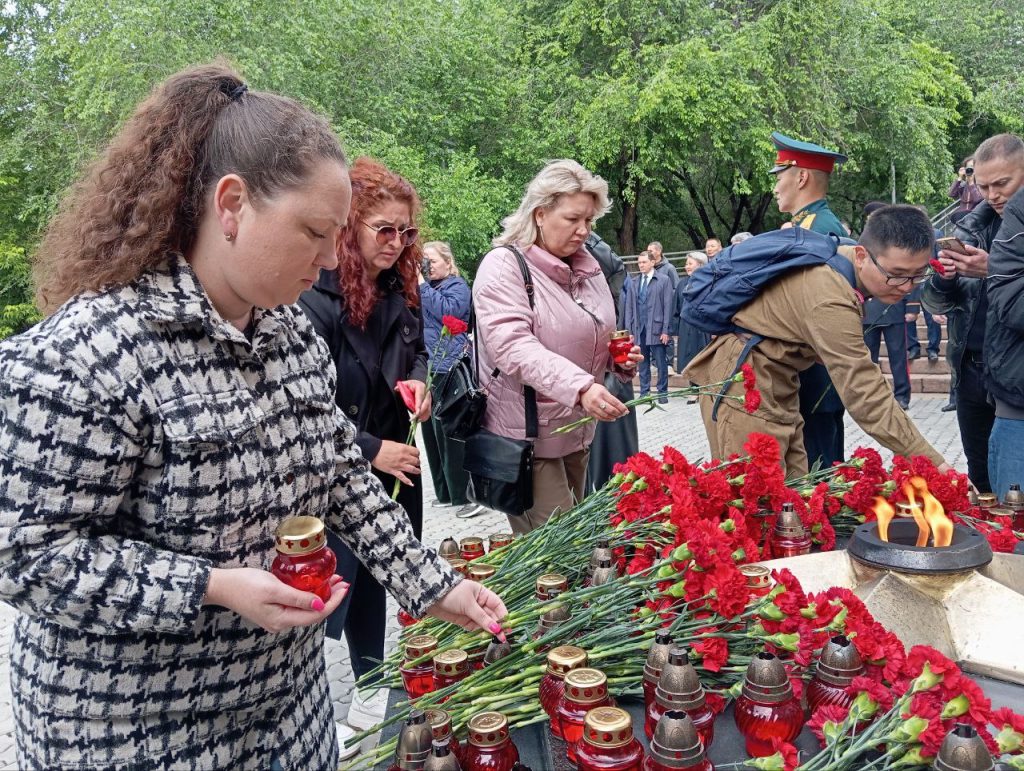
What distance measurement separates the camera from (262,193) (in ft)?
4.16

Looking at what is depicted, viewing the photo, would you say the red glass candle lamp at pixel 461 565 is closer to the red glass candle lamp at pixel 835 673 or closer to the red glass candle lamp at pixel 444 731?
the red glass candle lamp at pixel 444 731

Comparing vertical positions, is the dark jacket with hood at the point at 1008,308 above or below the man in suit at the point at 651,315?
above

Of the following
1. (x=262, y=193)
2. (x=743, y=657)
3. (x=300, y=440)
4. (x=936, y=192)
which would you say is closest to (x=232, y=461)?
(x=300, y=440)

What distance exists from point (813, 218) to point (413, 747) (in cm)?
334

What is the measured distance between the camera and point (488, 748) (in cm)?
125

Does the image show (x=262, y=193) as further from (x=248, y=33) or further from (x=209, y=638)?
(x=248, y=33)

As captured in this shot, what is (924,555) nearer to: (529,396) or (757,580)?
(757,580)

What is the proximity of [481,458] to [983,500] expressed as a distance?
1.66 meters

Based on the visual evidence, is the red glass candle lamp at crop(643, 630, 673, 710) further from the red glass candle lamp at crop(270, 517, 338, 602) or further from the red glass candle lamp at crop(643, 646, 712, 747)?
the red glass candle lamp at crop(270, 517, 338, 602)

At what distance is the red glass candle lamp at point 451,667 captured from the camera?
154cm

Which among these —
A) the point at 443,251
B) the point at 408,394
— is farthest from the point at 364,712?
the point at 443,251

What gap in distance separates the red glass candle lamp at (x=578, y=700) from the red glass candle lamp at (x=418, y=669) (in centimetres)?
36

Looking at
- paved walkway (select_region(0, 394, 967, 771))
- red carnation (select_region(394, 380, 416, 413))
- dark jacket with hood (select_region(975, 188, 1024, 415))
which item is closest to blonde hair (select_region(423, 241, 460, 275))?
paved walkway (select_region(0, 394, 967, 771))

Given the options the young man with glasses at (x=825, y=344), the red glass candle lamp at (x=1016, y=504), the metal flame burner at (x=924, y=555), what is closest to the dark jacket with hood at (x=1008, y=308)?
the young man with glasses at (x=825, y=344)
